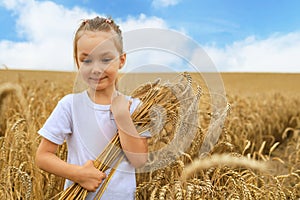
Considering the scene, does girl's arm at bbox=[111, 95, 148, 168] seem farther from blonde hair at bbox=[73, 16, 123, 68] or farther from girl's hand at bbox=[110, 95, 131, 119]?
blonde hair at bbox=[73, 16, 123, 68]

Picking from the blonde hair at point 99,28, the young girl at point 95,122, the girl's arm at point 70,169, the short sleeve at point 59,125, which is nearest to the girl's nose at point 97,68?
the young girl at point 95,122

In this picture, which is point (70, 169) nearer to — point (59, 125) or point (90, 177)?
point (90, 177)

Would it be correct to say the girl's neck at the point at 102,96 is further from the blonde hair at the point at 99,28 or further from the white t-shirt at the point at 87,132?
the blonde hair at the point at 99,28

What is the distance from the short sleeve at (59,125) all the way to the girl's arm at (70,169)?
37 mm

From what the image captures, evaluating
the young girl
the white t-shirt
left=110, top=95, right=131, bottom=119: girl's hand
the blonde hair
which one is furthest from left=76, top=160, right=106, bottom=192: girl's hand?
the blonde hair

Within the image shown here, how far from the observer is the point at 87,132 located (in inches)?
58.9

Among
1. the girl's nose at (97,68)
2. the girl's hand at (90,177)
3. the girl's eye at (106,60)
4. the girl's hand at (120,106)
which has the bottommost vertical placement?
the girl's hand at (90,177)

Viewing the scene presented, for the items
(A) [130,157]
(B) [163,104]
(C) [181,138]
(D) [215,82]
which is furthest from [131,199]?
(D) [215,82]

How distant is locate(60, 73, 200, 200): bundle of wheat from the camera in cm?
139

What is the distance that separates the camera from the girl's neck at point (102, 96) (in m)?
1.54

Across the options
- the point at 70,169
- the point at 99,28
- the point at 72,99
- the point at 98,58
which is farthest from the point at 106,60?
the point at 70,169

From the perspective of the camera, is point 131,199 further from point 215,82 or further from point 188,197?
point 215,82

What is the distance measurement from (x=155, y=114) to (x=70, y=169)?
16.0 inches

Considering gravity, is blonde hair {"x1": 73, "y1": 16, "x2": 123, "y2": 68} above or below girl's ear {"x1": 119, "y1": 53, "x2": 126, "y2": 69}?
above
